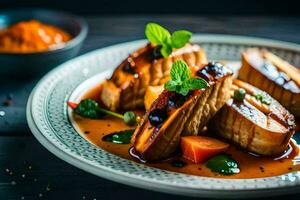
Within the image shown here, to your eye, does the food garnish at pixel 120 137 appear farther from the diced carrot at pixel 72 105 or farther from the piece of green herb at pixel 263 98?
the piece of green herb at pixel 263 98

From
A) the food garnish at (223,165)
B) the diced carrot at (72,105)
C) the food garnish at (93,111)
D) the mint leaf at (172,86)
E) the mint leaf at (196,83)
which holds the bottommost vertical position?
the diced carrot at (72,105)

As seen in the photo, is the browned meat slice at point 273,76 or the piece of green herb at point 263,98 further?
the browned meat slice at point 273,76

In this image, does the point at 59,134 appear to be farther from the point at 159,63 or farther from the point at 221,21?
the point at 221,21

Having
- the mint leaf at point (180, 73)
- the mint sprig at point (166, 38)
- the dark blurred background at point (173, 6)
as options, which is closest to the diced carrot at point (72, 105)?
the mint sprig at point (166, 38)

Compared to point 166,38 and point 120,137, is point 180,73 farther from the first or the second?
point 166,38

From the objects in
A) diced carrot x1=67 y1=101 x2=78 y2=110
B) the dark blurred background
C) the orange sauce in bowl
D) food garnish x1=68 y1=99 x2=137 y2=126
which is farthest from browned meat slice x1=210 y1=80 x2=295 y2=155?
the dark blurred background

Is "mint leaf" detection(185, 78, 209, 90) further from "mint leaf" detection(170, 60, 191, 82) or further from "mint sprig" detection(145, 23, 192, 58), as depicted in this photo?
"mint sprig" detection(145, 23, 192, 58)

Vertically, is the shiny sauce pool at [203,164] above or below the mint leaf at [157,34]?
below
